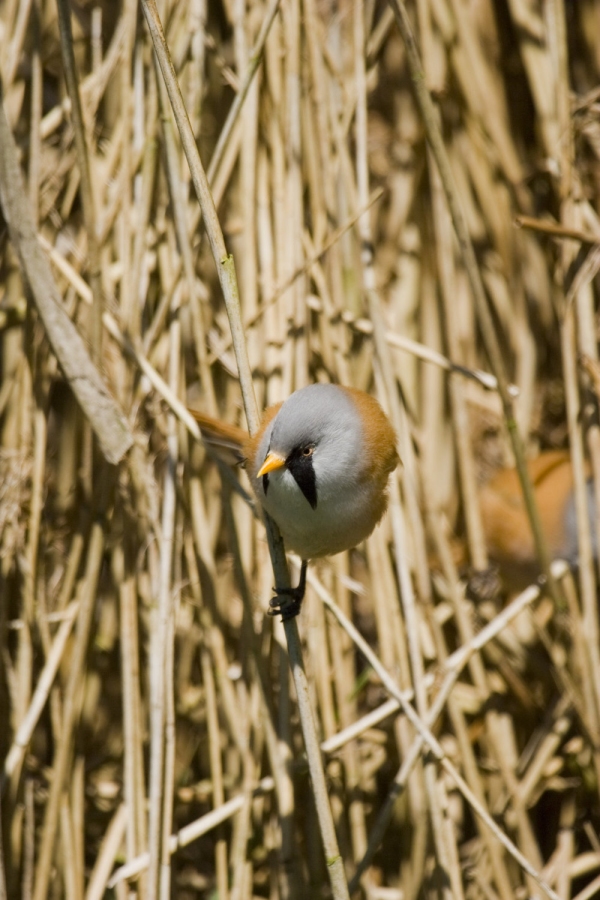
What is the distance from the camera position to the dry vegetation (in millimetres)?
1887

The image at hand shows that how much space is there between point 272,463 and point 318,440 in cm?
11

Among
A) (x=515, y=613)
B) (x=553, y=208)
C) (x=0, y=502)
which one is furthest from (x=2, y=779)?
(x=553, y=208)

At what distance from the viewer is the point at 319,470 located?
1643 millimetres

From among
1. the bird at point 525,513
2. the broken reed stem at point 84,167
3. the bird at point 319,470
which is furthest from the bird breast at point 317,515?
the bird at point 525,513

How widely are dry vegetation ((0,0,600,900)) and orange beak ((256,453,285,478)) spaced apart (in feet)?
1.11

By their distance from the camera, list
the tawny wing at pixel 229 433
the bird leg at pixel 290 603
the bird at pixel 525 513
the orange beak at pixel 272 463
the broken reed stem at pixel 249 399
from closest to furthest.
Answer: the broken reed stem at pixel 249 399
the orange beak at pixel 272 463
the bird leg at pixel 290 603
the tawny wing at pixel 229 433
the bird at pixel 525 513

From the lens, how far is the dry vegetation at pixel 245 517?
1.89 m

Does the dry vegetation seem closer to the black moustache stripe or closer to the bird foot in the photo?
the bird foot

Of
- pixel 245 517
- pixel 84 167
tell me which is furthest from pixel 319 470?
pixel 84 167

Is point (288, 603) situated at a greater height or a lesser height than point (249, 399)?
lesser

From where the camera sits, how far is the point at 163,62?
4.36 ft

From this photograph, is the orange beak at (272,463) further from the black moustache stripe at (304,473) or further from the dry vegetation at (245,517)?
the dry vegetation at (245,517)

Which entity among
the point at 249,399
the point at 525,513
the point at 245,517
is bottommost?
the point at 525,513

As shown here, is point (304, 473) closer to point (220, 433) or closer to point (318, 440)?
point (318, 440)
